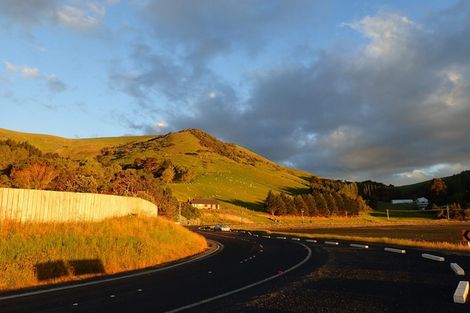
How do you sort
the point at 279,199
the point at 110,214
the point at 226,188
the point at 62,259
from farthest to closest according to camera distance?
1. the point at 226,188
2. the point at 279,199
3. the point at 110,214
4. the point at 62,259

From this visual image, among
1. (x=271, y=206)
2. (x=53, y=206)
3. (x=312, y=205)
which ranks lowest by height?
(x=53, y=206)

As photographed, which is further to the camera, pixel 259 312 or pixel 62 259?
pixel 62 259

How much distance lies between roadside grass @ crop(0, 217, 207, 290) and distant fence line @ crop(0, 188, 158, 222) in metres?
0.55

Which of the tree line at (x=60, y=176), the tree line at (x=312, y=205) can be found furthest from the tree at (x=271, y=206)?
the tree line at (x=60, y=176)

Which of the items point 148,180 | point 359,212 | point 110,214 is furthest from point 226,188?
point 110,214

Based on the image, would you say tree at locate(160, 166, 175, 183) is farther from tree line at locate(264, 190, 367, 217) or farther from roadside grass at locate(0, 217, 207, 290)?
roadside grass at locate(0, 217, 207, 290)

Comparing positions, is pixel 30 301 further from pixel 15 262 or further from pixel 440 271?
pixel 440 271

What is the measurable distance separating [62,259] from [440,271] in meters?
13.8

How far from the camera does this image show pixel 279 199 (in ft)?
502

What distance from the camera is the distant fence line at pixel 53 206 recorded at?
18.9 meters

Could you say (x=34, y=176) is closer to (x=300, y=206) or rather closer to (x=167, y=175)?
(x=167, y=175)

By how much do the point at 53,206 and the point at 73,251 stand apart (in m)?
3.50

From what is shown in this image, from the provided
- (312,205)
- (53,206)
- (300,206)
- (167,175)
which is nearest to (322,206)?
(312,205)

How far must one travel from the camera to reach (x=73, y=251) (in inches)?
741
